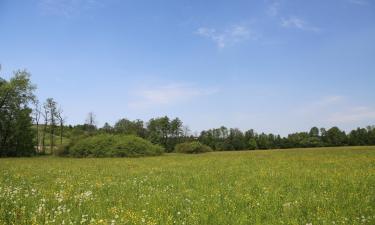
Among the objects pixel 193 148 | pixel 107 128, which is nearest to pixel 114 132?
pixel 107 128

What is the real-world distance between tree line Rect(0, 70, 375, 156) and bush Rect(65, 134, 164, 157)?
7.80m

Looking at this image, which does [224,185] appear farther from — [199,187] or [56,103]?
[56,103]

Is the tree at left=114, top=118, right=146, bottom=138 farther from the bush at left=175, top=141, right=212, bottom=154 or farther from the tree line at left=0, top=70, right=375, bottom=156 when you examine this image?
the bush at left=175, top=141, right=212, bottom=154

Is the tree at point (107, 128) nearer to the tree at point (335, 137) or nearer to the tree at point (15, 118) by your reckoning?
the tree at point (15, 118)

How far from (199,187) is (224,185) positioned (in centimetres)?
107

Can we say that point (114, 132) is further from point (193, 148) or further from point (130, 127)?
point (193, 148)

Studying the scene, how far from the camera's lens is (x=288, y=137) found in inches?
4306

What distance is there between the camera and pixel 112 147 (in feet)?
191

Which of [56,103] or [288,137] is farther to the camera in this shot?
[288,137]

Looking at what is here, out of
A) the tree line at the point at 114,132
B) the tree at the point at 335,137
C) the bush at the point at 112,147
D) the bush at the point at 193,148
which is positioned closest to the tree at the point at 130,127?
the tree line at the point at 114,132

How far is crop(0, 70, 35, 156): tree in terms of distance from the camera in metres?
66.3

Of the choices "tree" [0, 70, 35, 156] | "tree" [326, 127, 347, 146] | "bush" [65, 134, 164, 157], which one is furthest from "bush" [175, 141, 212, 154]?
"tree" [326, 127, 347, 146]

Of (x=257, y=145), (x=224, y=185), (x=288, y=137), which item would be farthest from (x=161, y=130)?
(x=224, y=185)

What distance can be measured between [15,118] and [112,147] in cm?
2378
